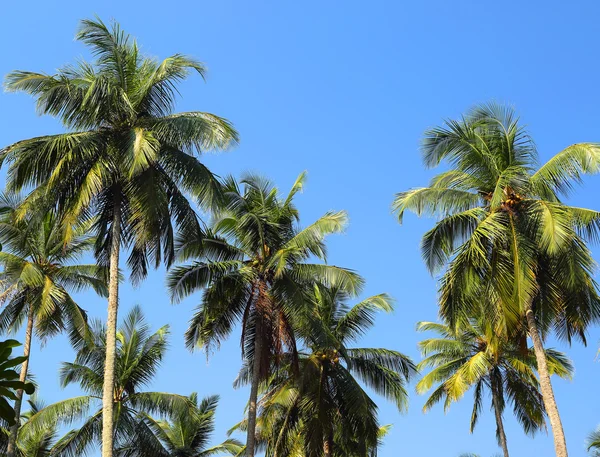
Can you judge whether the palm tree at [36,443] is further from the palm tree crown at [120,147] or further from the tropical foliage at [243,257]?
the palm tree crown at [120,147]

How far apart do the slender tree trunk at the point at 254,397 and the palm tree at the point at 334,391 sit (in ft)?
5.93

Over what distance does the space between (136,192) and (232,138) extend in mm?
2669

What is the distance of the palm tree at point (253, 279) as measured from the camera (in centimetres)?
2402

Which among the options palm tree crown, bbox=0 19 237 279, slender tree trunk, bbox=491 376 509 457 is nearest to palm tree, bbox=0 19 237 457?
palm tree crown, bbox=0 19 237 279

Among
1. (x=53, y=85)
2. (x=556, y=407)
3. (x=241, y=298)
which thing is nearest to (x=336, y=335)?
(x=241, y=298)

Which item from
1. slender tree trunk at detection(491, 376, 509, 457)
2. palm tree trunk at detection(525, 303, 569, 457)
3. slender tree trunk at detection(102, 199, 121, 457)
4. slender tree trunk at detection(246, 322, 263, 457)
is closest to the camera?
slender tree trunk at detection(102, 199, 121, 457)

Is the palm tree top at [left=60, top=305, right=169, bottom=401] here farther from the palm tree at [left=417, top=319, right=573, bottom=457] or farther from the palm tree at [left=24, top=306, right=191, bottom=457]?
the palm tree at [left=417, top=319, right=573, bottom=457]

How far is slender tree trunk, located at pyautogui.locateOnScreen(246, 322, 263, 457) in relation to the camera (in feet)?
76.5

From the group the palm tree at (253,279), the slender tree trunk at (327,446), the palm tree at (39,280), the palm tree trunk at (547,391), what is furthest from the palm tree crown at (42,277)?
the palm tree trunk at (547,391)

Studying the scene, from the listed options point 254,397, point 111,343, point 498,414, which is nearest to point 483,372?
point 498,414

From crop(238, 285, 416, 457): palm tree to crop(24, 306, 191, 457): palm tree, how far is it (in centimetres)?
334

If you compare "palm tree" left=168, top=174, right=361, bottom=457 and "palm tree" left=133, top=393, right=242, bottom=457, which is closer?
"palm tree" left=168, top=174, right=361, bottom=457

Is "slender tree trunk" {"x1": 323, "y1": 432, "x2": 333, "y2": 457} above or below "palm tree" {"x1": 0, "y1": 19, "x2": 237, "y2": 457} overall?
below

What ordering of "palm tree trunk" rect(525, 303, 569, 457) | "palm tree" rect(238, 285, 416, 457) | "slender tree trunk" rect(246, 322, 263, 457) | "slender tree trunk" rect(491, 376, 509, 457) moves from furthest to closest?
1. "slender tree trunk" rect(491, 376, 509, 457)
2. "palm tree" rect(238, 285, 416, 457)
3. "slender tree trunk" rect(246, 322, 263, 457)
4. "palm tree trunk" rect(525, 303, 569, 457)
